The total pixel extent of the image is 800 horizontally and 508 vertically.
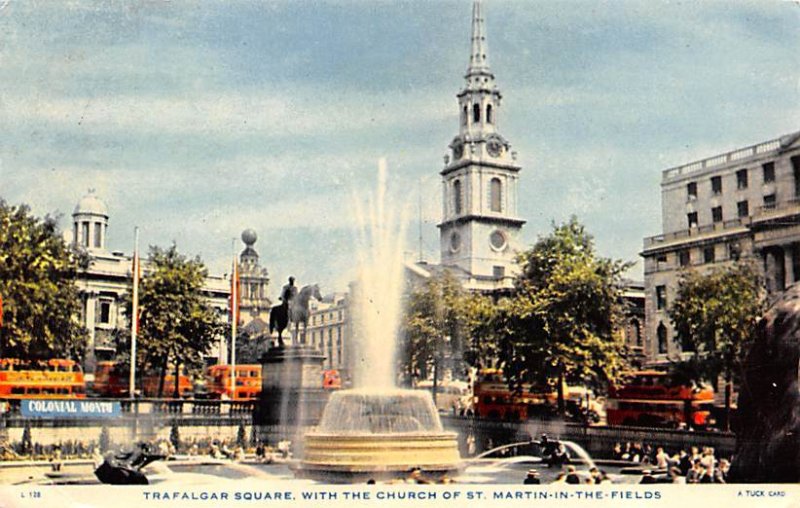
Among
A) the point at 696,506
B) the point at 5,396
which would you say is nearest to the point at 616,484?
the point at 696,506

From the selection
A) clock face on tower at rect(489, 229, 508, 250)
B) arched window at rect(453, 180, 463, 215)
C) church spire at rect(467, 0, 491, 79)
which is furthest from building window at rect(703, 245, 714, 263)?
church spire at rect(467, 0, 491, 79)

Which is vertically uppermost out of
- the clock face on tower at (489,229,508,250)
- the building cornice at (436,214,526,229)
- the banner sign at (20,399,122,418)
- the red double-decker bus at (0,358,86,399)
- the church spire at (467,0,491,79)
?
the church spire at (467,0,491,79)

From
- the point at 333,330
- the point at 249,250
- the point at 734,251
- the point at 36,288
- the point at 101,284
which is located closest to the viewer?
the point at 36,288

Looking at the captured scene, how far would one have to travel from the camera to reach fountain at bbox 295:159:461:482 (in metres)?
16.3

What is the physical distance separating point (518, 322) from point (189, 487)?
9.36m

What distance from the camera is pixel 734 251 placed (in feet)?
65.7

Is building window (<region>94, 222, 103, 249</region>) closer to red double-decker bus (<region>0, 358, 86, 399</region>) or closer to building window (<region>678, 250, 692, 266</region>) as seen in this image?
red double-decker bus (<region>0, 358, 86, 399</region>)

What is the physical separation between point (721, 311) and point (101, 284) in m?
11.4

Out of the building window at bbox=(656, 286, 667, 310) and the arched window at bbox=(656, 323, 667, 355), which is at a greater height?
the building window at bbox=(656, 286, 667, 310)

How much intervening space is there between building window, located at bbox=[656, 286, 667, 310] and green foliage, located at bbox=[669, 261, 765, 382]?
51cm

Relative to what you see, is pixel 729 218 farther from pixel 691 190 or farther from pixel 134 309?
pixel 134 309

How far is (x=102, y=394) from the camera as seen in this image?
73.7 ft

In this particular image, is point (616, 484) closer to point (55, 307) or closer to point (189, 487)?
point (189, 487)

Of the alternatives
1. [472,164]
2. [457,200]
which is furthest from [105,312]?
[472,164]
